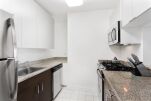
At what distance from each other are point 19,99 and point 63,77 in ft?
8.07

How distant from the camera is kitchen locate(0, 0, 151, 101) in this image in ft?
3.82

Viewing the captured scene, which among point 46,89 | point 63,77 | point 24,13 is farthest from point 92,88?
point 24,13

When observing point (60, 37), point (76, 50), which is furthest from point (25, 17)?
point (60, 37)

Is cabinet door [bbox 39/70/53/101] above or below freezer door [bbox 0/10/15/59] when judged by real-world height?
below

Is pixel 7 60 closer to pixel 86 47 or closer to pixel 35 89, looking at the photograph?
pixel 35 89

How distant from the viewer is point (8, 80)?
114 centimetres

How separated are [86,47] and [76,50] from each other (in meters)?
0.33

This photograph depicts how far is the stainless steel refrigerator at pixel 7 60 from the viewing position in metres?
1.08

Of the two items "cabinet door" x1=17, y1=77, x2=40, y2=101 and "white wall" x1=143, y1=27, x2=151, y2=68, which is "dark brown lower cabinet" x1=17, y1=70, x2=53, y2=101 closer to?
"cabinet door" x1=17, y1=77, x2=40, y2=101

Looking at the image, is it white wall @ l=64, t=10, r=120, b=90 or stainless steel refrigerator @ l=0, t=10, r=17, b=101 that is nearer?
stainless steel refrigerator @ l=0, t=10, r=17, b=101

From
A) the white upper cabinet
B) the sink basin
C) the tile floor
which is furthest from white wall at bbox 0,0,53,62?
the white upper cabinet

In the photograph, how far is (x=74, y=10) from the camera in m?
3.66

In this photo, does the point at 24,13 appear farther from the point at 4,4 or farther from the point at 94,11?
the point at 94,11

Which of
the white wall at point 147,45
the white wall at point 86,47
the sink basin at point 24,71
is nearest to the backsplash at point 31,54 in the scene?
the sink basin at point 24,71
